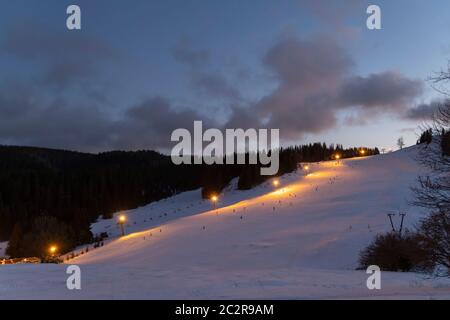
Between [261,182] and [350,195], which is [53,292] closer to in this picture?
[350,195]

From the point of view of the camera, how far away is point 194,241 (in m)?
35.8

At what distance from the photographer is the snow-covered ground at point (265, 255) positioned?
9852mm

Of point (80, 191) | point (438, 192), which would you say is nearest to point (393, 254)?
point (438, 192)

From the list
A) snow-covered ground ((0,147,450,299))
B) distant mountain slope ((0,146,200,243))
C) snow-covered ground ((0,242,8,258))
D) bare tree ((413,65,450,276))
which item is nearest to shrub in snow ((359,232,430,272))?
snow-covered ground ((0,147,450,299))

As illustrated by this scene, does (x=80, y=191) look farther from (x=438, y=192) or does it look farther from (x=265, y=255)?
(x=438, y=192)

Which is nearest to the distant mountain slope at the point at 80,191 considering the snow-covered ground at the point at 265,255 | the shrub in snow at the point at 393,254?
the snow-covered ground at the point at 265,255

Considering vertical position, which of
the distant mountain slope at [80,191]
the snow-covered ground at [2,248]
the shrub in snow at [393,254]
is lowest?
the snow-covered ground at [2,248]

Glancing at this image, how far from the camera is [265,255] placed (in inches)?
1136

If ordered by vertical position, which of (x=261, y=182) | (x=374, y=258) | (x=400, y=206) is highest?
(x=261, y=182)

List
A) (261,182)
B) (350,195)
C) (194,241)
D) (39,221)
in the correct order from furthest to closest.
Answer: (261,182), (39,221), (350,195), (194,241)

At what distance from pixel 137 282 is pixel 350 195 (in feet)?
146

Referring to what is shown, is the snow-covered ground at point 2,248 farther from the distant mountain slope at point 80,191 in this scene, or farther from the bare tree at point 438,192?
the bare tree at point 438,192

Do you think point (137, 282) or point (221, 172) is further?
point (221, 172)
